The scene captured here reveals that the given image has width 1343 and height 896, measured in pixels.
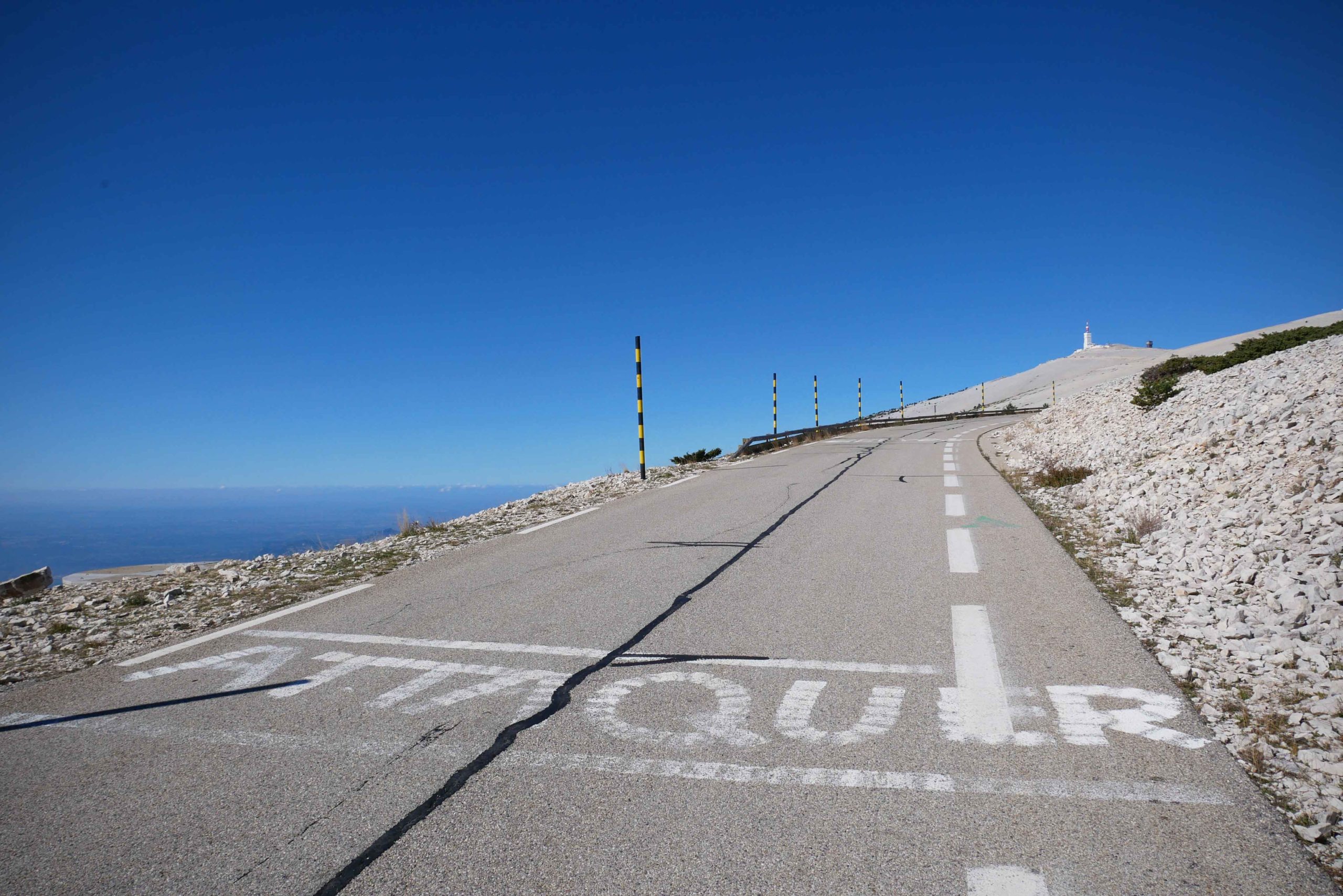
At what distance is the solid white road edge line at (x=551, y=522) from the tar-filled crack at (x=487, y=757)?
154 inches

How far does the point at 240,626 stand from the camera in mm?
5340

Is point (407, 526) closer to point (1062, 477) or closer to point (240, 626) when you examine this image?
point (240, 626)

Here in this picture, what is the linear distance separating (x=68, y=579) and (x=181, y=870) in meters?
8.54

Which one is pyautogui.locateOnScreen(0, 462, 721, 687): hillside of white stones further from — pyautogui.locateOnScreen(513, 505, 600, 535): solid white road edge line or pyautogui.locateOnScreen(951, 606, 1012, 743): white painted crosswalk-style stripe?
pyautogui.locateOnScreen(951, 606, 1012, 743): white painted crosswalk-style stripe

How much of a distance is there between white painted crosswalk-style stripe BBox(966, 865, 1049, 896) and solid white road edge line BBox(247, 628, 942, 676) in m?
1.64

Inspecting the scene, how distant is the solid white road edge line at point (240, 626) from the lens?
4.67 meters

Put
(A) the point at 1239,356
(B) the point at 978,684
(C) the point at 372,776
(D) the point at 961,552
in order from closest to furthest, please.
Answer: (C) the point at 372,776 → (B) the point at 978,684 → (D) the point at 961,552 → (A) the point at 1239,356

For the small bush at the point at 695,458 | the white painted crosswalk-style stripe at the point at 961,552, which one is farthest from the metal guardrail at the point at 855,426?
→ the white painted crosswalk-style stripe at the point at 961,552

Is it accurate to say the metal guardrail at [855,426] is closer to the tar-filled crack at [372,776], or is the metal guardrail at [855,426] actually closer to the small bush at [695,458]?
the small bush at [695,458]

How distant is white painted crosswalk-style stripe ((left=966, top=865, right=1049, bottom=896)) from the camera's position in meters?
2.06

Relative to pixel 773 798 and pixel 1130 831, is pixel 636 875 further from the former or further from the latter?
pixel 1130 831

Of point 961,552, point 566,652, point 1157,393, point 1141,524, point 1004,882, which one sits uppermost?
point 1157,393

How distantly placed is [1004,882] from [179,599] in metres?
7.30

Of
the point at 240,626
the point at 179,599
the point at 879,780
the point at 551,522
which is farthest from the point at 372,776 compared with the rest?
the point at 551,522
